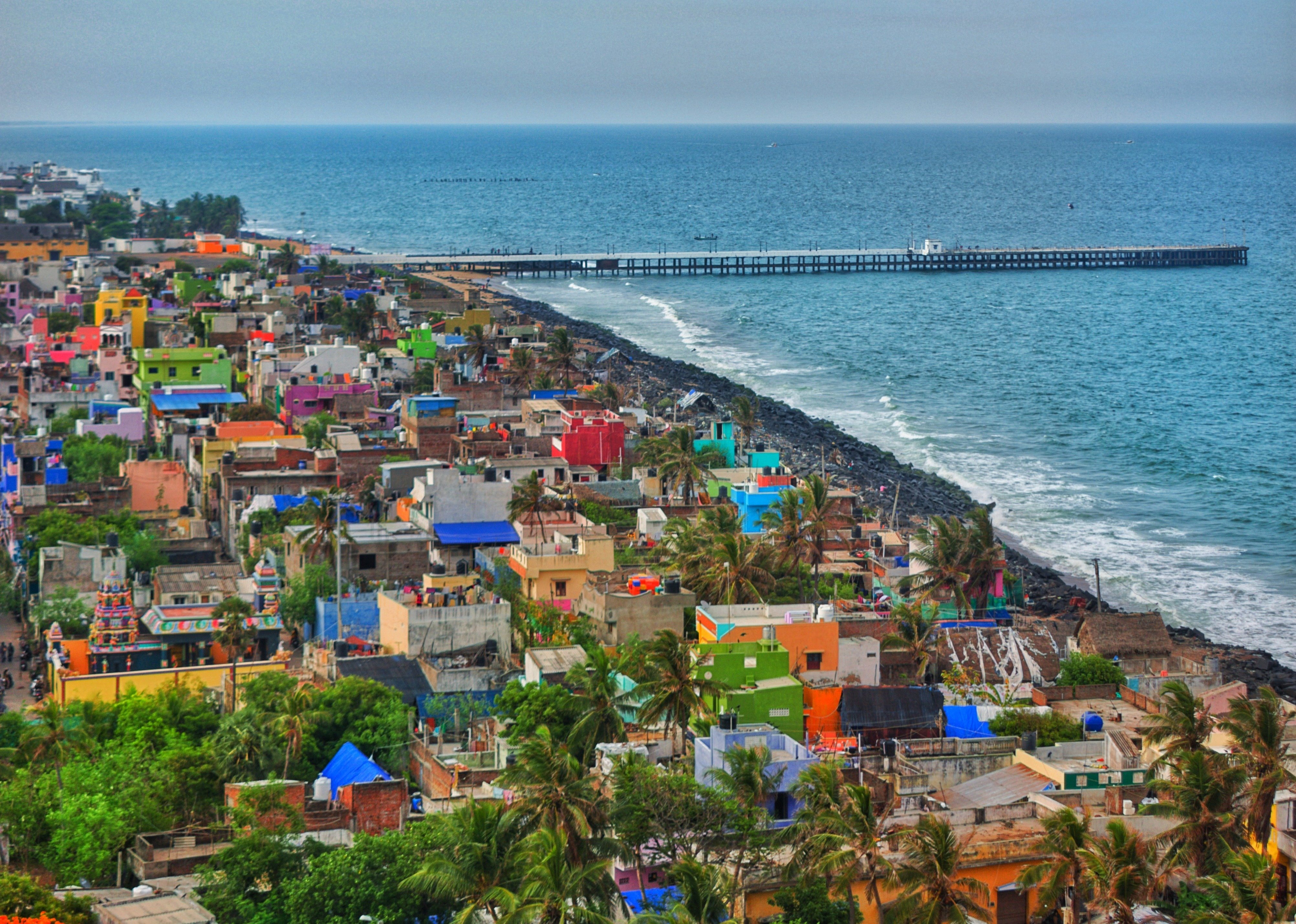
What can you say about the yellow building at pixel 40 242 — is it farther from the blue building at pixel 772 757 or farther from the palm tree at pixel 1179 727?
the palm tree at pixel 1179 727

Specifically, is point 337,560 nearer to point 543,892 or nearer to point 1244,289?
point 543,892

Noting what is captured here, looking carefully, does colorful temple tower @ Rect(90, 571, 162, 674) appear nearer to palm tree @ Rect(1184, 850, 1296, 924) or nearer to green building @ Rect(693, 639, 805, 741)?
green building @ Rect(693, 639, 805, 741)

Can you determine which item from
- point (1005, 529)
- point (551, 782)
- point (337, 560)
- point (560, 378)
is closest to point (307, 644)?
point (337, 560)

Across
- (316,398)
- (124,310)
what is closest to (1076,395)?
(316,398)

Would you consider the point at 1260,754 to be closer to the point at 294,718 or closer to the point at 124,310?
the point at 294,718

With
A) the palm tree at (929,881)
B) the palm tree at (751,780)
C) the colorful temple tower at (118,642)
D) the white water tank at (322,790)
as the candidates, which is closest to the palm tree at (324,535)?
the colorful temple tower at (118,642)

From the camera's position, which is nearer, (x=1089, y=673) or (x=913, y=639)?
(x=1089, y=673)
